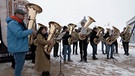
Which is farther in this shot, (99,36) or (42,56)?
(99,36)

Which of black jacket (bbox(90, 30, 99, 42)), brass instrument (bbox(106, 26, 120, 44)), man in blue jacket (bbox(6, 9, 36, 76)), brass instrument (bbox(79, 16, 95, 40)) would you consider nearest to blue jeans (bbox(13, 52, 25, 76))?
man in blue jacket (bbox(6, 9, 36, 76))

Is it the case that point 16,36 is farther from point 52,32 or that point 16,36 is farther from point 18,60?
point 52,32

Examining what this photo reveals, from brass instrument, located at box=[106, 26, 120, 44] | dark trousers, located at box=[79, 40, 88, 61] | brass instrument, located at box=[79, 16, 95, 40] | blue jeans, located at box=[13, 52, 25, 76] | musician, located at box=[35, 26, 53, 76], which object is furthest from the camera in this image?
brass instrument, located at box=[106, 26, 120, 44]

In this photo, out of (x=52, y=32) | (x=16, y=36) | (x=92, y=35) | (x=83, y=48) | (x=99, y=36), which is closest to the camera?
(x=16, y=36)

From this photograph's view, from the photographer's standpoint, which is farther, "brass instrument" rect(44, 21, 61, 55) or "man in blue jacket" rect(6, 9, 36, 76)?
"brass instrument" rect(44, 21, 61, 55)

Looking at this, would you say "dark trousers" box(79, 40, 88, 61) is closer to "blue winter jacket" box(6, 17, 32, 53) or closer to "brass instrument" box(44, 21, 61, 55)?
"brass instrument" box(44, 21, 61, 55)

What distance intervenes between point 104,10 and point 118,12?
7.38 metres

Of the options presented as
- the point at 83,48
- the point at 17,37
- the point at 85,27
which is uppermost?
the point at 85,27

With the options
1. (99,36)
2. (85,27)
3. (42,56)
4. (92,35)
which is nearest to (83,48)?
(92,35)

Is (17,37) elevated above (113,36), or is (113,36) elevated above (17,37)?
(113,36)

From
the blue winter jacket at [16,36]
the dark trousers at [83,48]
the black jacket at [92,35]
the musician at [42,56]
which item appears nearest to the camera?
the blue winter jacket at [16,36]

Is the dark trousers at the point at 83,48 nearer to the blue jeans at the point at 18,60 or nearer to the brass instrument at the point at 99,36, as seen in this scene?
the brass instrument at the point at 99,36

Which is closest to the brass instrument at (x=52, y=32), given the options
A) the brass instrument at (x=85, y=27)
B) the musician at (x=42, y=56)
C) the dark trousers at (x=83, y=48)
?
the musician at (x=42, y=56)

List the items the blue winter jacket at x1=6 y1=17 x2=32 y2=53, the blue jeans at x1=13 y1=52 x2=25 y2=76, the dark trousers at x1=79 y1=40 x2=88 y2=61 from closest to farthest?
the blue winter jacket at x1=6 y1=17 x2=32 y2=53, the blue jeans at x1=13 y1=52 x2=25 y2=76, the dark trousers at x1=79 y1=40 x2=88 y2=61
